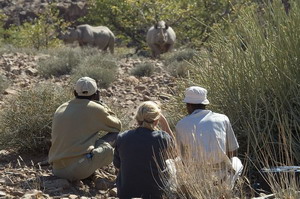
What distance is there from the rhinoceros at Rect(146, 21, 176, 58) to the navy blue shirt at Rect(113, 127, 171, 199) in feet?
53.3

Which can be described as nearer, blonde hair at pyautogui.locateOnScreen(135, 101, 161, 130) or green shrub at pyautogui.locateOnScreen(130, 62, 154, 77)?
blonde hair at pyautogui.locateOnScreen(135, 101, 161, 130)

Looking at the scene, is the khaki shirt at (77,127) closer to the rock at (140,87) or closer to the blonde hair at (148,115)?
the blonde hair at (148,115)

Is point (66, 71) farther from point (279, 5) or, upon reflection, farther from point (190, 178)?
point (190, 178)

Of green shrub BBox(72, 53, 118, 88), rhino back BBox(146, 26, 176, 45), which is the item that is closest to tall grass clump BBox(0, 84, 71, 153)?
green shrub BBox(72, 53, 118, 88)

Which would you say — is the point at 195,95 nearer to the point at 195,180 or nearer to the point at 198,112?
Result: the point at 198,112

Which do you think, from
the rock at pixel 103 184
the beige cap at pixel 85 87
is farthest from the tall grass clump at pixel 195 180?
the beige cap at pixel 85 87

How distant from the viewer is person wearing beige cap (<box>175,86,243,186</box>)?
5.59 m

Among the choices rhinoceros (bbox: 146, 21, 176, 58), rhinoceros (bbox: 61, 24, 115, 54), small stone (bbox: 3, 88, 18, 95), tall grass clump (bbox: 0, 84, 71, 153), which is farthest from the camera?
rhinoceros (bbox: 61, 24, 115, 54)

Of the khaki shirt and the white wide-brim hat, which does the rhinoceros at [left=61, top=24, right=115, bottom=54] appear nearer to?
the khaki shirt

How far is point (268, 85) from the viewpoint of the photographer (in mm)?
7062

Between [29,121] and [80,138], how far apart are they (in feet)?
4.59

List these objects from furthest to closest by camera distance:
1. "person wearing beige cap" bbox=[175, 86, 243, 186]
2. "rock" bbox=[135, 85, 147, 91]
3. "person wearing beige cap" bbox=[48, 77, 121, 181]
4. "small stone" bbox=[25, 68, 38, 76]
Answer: "small stone" bbox=[25, 68, 38, 76] → "rock" bbox=[135, 85, 147, 91] → "person wearing beige cap" bbox=[48, 77, 121, 181] → "person wearing beige cap" bbox=[175, 86, 243, 186]

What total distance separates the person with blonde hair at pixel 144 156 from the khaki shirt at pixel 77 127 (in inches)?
38.3

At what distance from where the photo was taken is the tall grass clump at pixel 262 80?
270 inches
